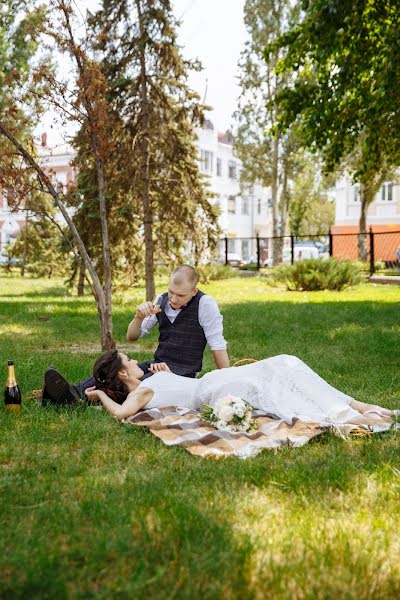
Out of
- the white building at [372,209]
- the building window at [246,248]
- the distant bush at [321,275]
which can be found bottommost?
the building window at [246,248]

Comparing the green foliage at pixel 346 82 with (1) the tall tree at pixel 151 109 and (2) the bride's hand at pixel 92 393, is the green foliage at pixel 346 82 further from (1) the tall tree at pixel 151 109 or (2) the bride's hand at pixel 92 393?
(2) the bride's hand at pixel 92 393

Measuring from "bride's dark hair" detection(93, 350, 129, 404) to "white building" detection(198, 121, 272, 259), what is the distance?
49713 millimetres

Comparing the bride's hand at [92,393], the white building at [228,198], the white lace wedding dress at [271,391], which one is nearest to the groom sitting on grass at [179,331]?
the bride's hand at [92,393]

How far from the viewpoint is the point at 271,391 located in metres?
5.90

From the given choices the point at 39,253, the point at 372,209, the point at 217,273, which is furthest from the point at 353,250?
the point at 39,253

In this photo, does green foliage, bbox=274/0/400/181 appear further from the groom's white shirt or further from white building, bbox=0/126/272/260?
white building, bbox=0/126/272/260

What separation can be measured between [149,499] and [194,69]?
12.4m

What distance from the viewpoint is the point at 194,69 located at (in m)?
15.0

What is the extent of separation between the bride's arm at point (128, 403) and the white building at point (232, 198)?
49951mm

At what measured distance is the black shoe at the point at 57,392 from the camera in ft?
20.6

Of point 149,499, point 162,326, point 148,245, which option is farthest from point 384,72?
point 149,499

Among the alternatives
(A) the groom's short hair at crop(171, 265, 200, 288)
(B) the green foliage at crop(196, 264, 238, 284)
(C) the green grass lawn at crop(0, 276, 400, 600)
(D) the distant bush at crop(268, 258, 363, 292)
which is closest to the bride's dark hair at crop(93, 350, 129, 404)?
(C) the green grass lawn at crop(0, 276, 400, 600)

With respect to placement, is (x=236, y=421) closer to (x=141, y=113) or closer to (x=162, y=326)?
(x=162, y=326)

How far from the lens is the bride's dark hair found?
20.2ft
